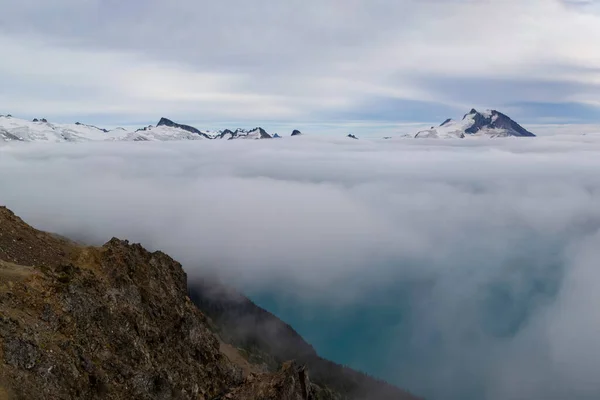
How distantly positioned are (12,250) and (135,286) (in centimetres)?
2087

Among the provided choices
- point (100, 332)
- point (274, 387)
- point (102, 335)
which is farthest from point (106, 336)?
point (274, 387)

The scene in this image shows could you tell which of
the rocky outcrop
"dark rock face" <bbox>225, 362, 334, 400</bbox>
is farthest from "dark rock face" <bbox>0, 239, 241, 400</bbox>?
"dark rock face" <bbox>225, 362, 334, 400</bbox>

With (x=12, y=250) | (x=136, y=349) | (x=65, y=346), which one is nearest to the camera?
(x=65, y=346)

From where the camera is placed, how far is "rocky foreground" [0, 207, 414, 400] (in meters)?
43.3

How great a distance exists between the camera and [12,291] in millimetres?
49219

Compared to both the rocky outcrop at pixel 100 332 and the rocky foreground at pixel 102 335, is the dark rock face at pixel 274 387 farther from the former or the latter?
the rocky outcrop at pixel 100 332

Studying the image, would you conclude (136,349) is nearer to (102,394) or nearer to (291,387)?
(102,394)

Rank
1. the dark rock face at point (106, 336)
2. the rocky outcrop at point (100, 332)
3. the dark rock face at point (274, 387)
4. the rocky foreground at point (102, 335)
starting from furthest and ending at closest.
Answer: the dark rock face at point (274, 387)
the rocky foreground at point (102, 335)
the rocky outcrop at point (100, 332)
the dark rock face at point (106, 336)

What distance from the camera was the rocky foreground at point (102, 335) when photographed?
43.3 meters

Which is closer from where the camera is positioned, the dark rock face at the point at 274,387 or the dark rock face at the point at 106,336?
the dark rock face at the point at 106,336

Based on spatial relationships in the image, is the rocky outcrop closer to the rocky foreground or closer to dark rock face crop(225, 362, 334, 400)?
the rocky foreground

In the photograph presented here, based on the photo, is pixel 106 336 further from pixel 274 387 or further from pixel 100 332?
pixel 274 387

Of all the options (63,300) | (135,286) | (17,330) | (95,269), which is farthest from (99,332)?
(135,286)

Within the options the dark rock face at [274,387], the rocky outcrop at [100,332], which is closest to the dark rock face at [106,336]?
Answer: the rocky outcrop at [100,332]
